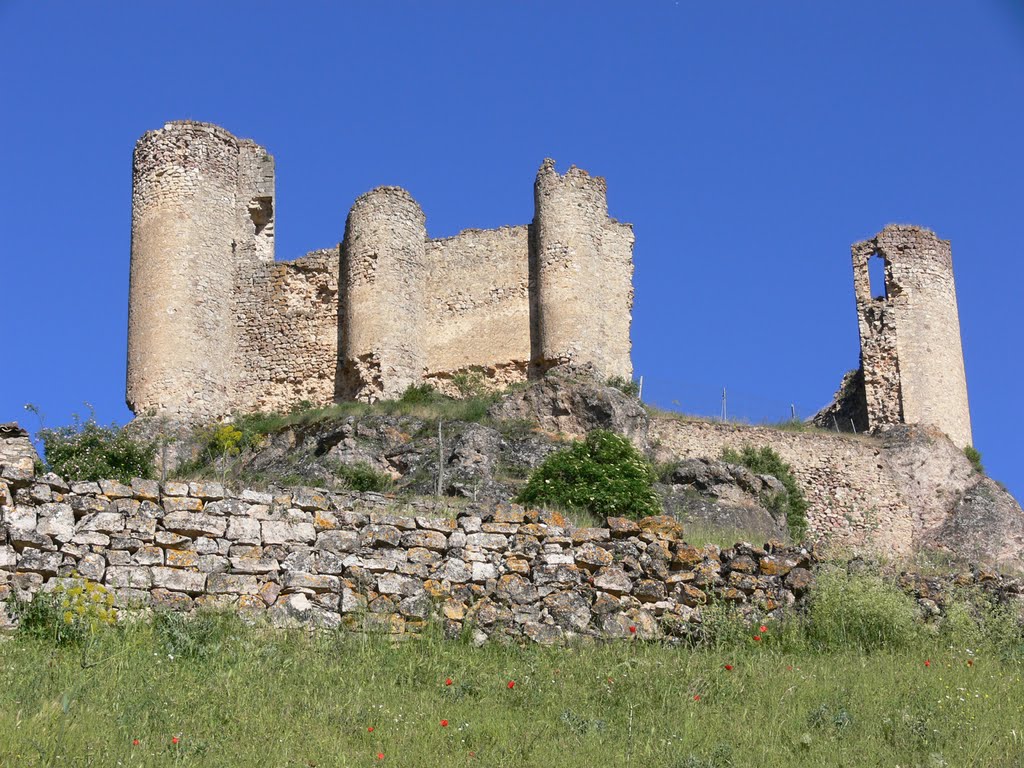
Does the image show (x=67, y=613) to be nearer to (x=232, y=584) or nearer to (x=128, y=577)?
(x=128, y=577)

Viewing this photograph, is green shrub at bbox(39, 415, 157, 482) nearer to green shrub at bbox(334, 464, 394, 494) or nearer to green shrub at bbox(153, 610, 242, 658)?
green shrub at bbox(334, 464, 394, 494)

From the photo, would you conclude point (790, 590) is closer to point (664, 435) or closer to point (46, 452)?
point (46, 452)

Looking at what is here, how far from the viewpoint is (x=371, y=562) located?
47.2ft

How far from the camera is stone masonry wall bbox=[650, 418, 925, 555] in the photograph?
1181 inches

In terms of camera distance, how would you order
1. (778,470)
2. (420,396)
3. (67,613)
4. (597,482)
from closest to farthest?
(67,613) → (597,482) → (420,396) → (778,470)

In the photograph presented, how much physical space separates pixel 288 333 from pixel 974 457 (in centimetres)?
1451

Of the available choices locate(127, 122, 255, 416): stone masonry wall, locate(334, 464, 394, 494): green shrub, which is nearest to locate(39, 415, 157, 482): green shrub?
locate(334, 464, 394, 494): green shrub

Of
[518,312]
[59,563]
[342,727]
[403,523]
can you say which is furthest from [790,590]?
[518,312]

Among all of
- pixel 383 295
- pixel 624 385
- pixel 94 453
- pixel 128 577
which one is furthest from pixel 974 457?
pixel 128 577

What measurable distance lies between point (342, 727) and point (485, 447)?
15.0m

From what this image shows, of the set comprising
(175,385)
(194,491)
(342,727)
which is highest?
(175,385)

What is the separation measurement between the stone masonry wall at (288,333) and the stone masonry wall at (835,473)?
7103 mm

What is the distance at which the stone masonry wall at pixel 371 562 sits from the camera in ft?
44.5

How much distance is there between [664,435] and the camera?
98.3 ft
